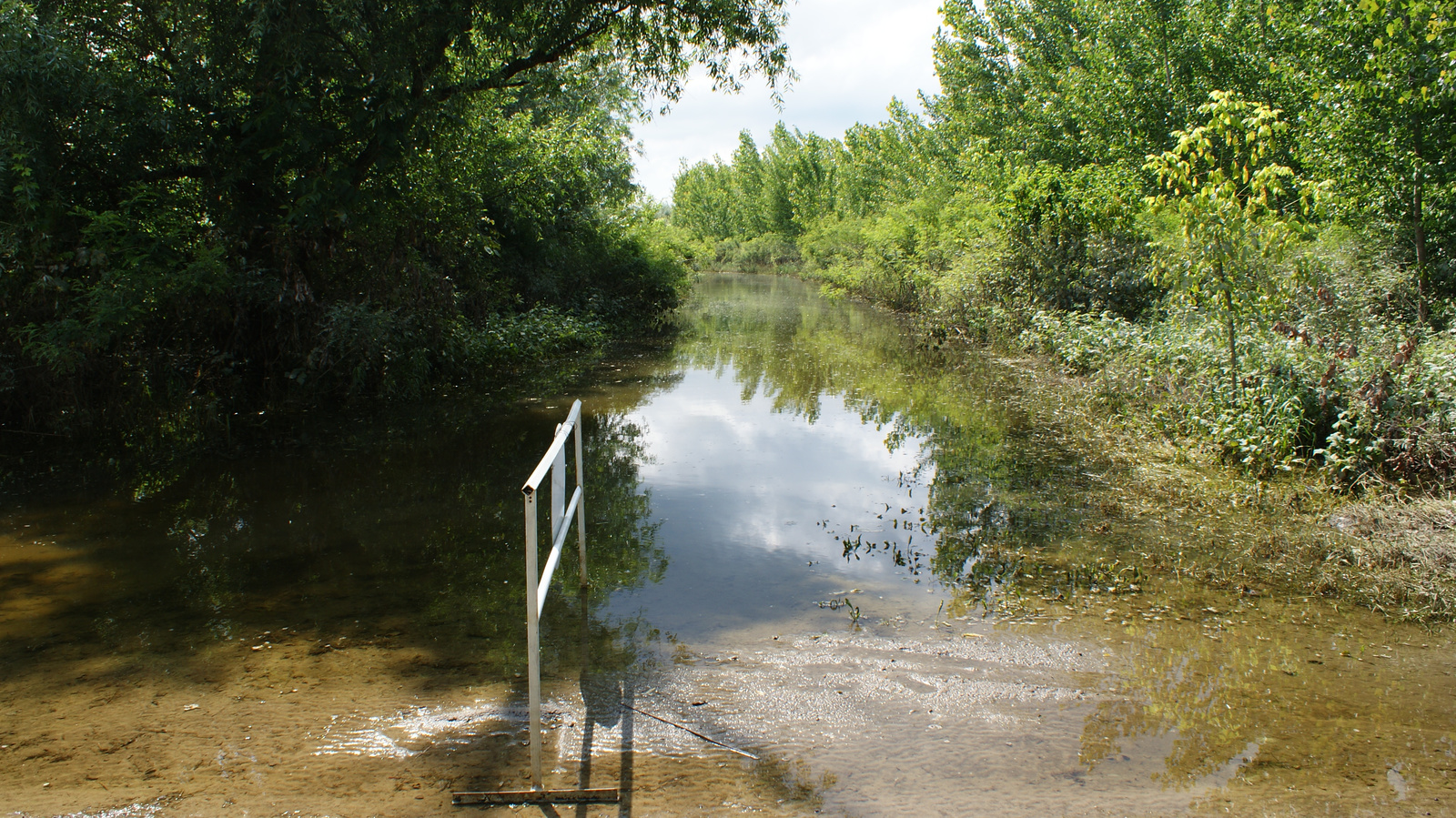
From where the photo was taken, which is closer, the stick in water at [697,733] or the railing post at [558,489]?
the stick in water at [697,733]

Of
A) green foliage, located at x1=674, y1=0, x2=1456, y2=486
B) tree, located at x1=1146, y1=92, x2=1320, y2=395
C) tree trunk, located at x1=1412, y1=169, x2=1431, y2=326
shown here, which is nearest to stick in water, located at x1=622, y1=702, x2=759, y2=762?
green foliage, located at x1=674, y1=0, x2=1456, y2=486

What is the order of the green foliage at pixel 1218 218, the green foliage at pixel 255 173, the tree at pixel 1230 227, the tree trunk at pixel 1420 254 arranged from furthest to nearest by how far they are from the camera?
the tree trunk at pixel 1420 254, the green foliage at pixel 255 173, the tree at pixel 1230 227, the green foliage at pixel 1218 218

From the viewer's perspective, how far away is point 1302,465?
7.66 metres

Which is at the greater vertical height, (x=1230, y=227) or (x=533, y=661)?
(x=1230, y=227)

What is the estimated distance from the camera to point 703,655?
485 centimetres

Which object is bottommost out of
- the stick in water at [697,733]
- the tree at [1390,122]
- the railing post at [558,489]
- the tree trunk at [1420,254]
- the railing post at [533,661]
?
the stick in water at [697,733]

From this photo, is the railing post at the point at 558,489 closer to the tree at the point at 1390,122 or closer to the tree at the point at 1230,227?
the tree at the point at 1230,227

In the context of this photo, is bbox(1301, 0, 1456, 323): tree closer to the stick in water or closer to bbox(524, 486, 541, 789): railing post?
the stick in water

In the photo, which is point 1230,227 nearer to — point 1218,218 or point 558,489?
point 1218,218

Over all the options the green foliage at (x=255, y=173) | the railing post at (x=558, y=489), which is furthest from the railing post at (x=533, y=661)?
the green foliage at (x=255, y=173)

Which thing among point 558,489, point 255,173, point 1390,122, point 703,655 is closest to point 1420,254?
point 1390,122

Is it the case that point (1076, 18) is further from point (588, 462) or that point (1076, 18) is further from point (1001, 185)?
point (588, 462)

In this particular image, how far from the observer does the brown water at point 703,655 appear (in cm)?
356

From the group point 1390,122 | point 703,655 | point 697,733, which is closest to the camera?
point 697,733
